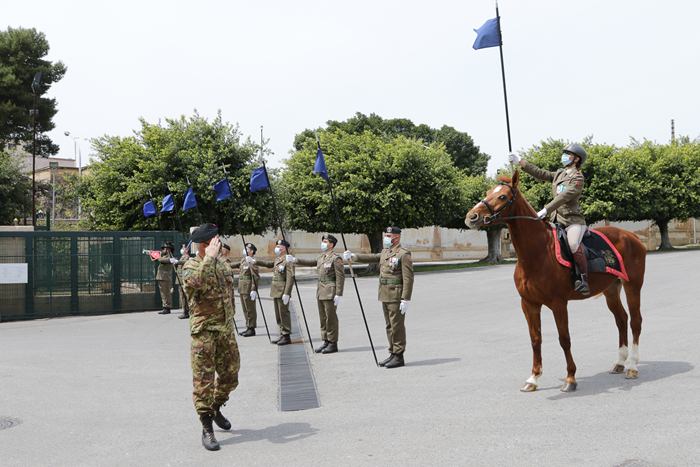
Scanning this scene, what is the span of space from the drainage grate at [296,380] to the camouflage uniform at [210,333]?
1.16 meters

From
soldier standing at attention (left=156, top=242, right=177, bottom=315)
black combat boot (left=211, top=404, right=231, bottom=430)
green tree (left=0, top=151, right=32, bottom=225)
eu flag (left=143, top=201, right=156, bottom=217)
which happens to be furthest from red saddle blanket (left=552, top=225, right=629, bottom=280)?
green tree (left=0, top=151, right=32, bottom=225)

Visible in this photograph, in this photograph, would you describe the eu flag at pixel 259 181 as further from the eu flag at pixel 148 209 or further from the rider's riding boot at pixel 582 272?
the eu flag at pixel 148 209

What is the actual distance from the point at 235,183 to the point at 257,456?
66.3 ft

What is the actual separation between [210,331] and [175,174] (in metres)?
20.4

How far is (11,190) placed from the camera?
99.0 feet

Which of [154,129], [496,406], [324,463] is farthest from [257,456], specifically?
[154,129]

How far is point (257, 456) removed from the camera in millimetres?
4598

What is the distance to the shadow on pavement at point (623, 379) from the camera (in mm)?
6160

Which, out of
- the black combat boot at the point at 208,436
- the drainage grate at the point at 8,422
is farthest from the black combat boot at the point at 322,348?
the drainage grate at the point at 8,422

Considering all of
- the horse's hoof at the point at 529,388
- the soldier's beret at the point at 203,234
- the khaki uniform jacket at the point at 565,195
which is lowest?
the horse's hoof at the point at 529,388

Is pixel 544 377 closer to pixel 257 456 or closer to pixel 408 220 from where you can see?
pixel 257 456

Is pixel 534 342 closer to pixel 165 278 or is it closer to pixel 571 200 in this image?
pixel 571 200

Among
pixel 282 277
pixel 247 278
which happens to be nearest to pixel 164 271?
pixel 247 278

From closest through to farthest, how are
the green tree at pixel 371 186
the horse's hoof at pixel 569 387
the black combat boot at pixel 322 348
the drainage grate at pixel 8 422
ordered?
1. the drainage grate at pixel 8 422
2. the horse's hoof at pixel 569 387
3. the black combat boot at pixel 322 348
4. the green tree at pixel 371 186
